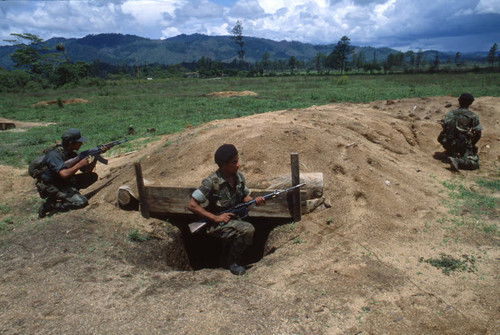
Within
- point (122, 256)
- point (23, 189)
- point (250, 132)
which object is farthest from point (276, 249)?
point (23, 189)

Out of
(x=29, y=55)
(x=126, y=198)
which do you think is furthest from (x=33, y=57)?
(x=126, y=198)

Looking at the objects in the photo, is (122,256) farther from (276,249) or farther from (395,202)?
(395,202)

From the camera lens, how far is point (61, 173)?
530 centimetres

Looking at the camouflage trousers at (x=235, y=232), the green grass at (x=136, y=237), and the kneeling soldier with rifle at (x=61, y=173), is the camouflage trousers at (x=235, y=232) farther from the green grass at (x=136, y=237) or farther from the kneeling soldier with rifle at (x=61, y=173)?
the kneeling soldier with rifle at (x=61, y=173)

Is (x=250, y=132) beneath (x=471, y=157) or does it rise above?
above

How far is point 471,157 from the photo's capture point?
754 centimetres

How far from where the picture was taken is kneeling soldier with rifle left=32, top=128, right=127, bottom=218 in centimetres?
534

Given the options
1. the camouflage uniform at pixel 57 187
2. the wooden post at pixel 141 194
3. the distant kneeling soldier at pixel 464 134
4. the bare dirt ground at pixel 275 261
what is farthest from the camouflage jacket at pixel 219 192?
the distant kneeling soldier at pixel 464 134

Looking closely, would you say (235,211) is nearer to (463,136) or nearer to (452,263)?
(452,263)

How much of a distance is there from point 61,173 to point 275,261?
3.77 metres

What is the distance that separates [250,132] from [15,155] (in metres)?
8.15

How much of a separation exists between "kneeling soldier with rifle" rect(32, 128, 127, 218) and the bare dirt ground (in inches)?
12.8

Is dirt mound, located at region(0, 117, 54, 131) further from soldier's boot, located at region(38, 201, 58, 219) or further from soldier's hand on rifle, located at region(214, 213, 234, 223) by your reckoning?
soldier's hand on rifle, located at region(214, 213, 234, 223)

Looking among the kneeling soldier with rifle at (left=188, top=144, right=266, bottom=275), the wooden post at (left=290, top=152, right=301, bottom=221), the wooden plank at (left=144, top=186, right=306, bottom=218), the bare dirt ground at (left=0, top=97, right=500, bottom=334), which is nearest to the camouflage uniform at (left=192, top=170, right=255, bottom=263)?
the kneeling soldier with rifle at (left=188, top=144, right=266, bottom=275)
